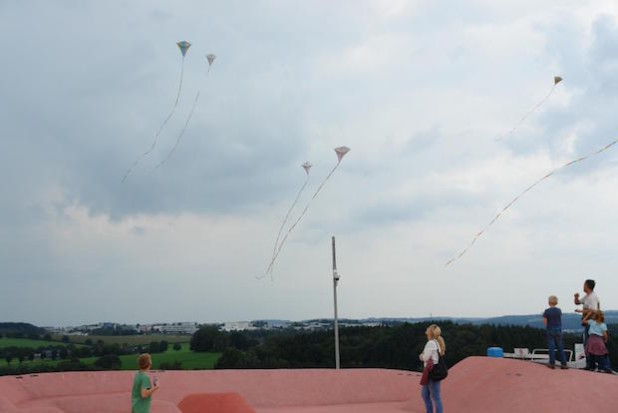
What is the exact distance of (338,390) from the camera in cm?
1747

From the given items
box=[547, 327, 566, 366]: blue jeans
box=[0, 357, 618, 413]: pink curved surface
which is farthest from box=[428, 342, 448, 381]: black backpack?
box=[547, 327, 566, 366]: blue jeans

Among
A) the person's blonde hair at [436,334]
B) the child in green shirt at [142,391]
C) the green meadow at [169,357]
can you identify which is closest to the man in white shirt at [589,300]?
the person's blonde hair at [436,334]

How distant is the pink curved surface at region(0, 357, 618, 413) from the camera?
12.0 metres

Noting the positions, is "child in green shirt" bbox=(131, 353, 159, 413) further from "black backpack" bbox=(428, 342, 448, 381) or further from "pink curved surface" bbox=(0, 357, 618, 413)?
"black backpack" bbox=(428, 342, 448, 381)

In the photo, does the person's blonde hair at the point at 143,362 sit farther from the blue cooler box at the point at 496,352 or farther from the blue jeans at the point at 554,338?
the blue cooler box at the point at 496,352

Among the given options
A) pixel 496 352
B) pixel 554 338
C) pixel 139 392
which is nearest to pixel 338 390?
pixel 496 352

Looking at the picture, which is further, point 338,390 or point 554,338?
point 338,390

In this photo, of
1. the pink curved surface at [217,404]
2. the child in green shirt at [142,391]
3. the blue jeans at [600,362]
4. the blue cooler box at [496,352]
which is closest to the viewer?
the child in green shirt at [142,391]

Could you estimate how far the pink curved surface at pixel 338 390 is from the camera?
39.2 feet

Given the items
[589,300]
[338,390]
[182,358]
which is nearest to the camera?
[589,300]

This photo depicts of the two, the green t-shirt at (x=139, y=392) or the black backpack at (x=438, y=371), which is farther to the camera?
the black backpack at (x=438, y=371)

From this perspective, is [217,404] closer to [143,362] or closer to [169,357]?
[143,362]

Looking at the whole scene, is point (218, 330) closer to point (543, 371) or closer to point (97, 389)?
point (97, 389)

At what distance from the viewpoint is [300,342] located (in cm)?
3819
